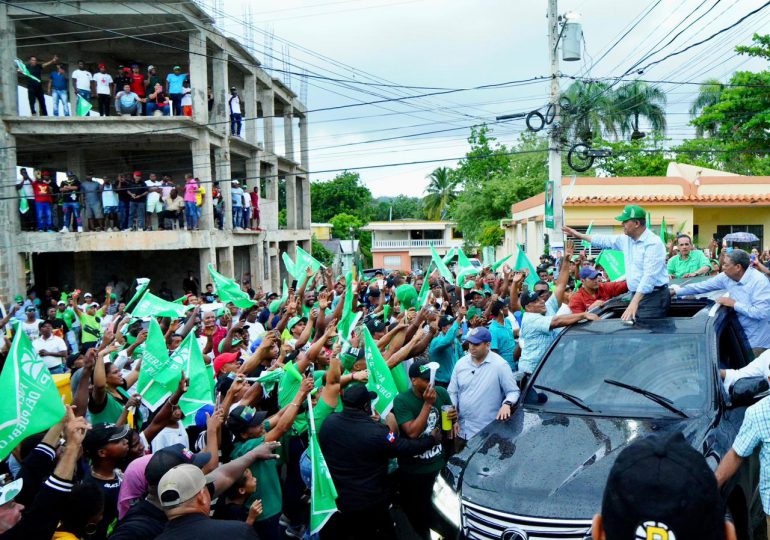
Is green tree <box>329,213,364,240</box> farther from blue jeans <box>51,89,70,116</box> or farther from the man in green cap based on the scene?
the man in green cap

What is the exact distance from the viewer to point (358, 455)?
15.5ft

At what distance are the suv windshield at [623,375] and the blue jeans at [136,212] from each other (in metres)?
17.1

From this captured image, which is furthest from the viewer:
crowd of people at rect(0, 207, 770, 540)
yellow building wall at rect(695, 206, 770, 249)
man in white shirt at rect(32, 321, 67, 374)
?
yellow building wall at rect(695, 206, 770, 249)

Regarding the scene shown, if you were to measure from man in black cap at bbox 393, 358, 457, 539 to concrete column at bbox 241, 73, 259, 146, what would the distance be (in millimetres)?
22766

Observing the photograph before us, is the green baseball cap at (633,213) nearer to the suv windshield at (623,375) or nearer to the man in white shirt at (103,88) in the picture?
the suv windshield at (623,375)

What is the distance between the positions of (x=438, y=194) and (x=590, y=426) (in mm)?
62025

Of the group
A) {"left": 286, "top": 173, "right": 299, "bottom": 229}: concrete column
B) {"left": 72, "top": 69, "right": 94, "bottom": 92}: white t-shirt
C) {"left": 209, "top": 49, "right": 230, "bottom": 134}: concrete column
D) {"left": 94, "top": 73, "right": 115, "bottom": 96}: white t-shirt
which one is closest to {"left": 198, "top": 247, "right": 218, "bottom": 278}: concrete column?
{"left": 209, "top": 49, "right": 230, "bottom": 134}: concrete column

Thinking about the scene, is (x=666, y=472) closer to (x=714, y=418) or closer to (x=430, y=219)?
(x=714, y=418)

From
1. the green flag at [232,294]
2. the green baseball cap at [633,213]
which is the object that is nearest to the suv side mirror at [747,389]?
the green baseball cap at [633,213]

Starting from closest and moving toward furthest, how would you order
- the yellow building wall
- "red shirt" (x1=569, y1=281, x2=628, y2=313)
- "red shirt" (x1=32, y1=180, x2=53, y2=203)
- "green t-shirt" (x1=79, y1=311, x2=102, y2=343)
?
"red shirt" (x1=569, y1=281, x2=628, y2=313) < "green t-shirt" (x1=79, y1=311, x2=102, y2=343) < "red shirt" (x1=32, y1=180, x2=53, y2=203) < the yellow building wall

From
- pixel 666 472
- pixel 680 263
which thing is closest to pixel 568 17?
pixel 680 263

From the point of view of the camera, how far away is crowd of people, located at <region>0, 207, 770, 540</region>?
10.2ft

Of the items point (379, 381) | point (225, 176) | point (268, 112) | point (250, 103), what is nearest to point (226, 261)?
point (225, 176)

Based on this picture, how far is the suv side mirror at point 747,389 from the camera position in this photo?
4.12 m
